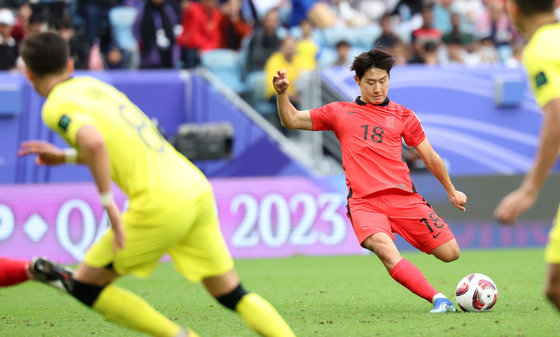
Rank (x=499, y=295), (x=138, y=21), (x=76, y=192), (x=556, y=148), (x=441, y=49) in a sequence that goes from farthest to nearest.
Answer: (x=441, y=49)
(x=138, y=21)
(x=76, y=192)
(x=499, y=295)
(x=556, y=148)

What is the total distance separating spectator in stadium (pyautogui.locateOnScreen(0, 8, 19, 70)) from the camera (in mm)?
14359

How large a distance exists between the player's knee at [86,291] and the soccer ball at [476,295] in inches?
132

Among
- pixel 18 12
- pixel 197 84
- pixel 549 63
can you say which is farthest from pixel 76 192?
pixel 549 63

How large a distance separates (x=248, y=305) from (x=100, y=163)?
1.19 metres

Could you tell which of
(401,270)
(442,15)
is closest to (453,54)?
(442,15)

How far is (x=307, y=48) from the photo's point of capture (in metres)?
15.5

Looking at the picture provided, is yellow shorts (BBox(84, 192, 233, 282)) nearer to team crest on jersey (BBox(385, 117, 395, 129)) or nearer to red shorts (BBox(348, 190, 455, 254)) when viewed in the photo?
red shorts (BBox(348, 190, 455, 254))

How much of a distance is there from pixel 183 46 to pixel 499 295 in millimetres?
8885

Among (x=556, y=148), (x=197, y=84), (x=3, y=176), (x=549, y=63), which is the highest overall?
(x=549, y=63)

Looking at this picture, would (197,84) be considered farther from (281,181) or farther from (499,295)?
(499,295)

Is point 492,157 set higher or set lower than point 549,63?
Result: lower

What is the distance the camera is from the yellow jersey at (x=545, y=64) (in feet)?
13.9

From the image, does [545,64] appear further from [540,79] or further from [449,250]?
[449,250]

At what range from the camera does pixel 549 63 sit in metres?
4.27
